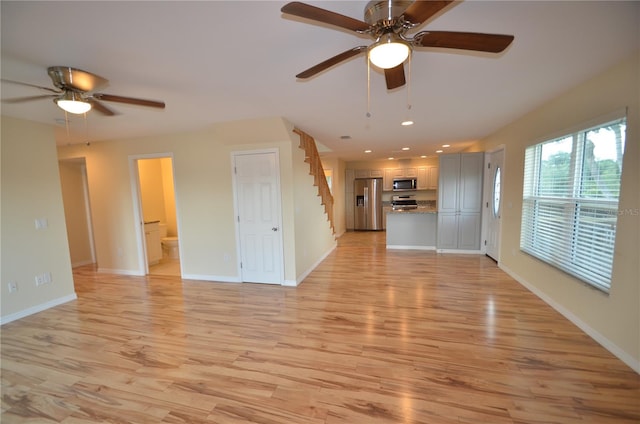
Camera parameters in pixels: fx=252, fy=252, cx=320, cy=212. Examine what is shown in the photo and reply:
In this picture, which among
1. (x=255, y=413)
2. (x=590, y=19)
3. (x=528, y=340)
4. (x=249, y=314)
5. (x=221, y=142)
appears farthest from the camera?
(x=221, y=142)

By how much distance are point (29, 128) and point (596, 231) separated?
6588mm

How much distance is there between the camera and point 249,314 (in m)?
3.09

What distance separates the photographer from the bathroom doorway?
5.14m

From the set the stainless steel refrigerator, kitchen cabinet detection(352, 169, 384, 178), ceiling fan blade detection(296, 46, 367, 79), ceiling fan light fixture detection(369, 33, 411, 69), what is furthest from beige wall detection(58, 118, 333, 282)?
kitchen cabinet detection(352, 169, 384, 178)

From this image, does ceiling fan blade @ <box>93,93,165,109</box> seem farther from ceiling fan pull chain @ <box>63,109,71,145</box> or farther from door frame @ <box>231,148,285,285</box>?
door frame @ <box>231,148,285,285</box>

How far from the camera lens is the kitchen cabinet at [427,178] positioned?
328 inches

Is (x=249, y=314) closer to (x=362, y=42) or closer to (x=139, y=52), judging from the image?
(x=139, y=52)

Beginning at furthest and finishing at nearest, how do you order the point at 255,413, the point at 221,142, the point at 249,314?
1. the point at 221,142
2. the point at 249,314
3. the point at 255,413

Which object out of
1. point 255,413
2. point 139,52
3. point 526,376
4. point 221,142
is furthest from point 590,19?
point 221,142

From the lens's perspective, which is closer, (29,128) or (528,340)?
(528,340)

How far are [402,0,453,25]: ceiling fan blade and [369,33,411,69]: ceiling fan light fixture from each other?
10cm

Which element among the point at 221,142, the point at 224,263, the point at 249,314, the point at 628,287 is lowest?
the point at 249,314

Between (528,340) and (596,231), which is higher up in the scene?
(596,231)

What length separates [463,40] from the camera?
4.50 ft
